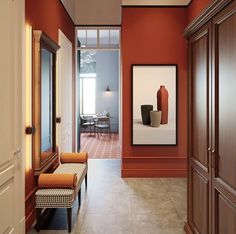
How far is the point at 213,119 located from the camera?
7.83ft

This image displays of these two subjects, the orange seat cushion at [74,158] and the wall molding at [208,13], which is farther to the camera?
the orange seat cushion at [74,158]

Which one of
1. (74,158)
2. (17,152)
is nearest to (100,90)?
(74,158)

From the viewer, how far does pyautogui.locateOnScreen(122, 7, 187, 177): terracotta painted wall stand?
595cm

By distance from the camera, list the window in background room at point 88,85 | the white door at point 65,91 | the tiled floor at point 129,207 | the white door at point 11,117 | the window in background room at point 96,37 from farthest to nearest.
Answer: the window in background room at point 88,85 → the window in background room at point 96,37 → the white door at point 65,91 → the tiled floor at point 129,207 → the white door at point 11,117

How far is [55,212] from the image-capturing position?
4.09 meters

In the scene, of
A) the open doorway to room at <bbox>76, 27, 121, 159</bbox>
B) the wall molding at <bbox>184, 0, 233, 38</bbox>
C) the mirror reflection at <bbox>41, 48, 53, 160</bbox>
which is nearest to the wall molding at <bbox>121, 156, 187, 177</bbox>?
the mirror reflection at <bbox>41, 48, 53, 160</bbox>

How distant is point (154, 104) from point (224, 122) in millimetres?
3835

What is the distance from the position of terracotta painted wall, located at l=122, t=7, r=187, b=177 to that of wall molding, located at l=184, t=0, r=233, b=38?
9.70 feet

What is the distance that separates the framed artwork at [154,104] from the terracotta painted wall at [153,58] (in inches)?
4.1

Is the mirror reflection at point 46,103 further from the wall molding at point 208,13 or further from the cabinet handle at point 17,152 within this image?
the wall molding at point 208,13

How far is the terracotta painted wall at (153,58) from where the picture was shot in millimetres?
5949

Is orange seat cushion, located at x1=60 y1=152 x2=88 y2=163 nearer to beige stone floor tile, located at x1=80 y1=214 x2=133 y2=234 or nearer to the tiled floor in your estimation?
the tiled floor

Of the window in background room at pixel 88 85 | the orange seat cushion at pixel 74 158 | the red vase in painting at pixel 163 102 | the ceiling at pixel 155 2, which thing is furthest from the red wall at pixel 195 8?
the window in background room at pixel 88 85

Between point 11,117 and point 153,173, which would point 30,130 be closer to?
point 11,117
